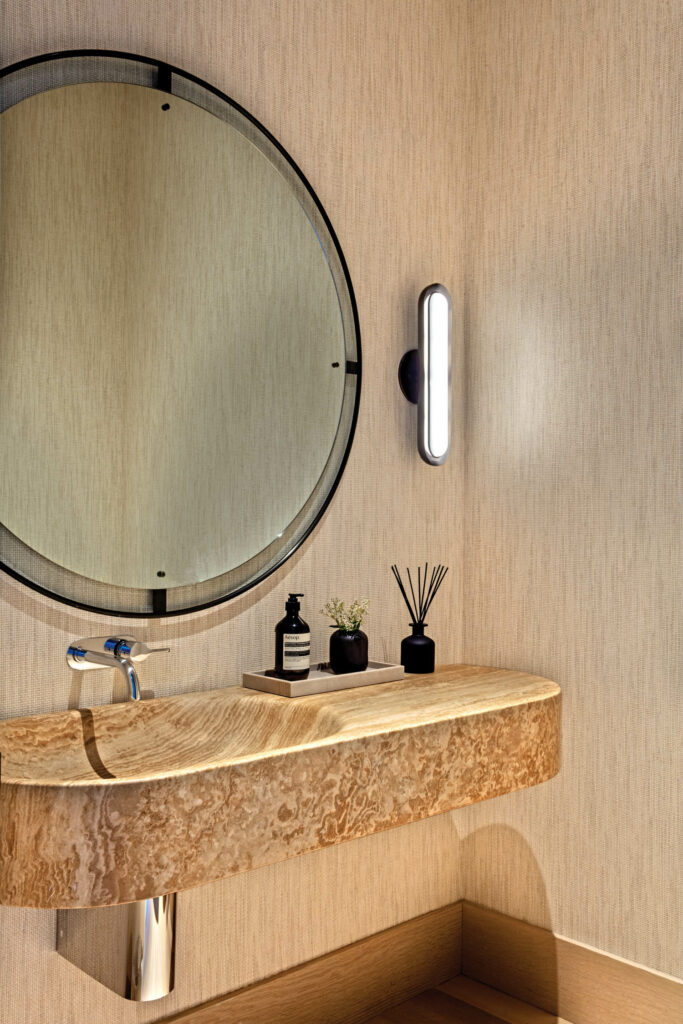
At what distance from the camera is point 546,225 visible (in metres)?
2.09

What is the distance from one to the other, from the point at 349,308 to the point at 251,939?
54.9 inches

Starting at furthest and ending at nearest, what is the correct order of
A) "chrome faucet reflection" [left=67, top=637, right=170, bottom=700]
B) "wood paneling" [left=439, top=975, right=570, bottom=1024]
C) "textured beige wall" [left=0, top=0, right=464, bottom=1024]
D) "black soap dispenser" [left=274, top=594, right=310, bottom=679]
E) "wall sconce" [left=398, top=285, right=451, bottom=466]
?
"wall sconce" [left=398, top=285, right=451, bottom=466]
"wood paneling" [left=439, top=975, right=570, bottom=1024]
"black soap dispenser" [left=274, top=594, right=310, bottom=679]
"textured beige wall" [left=0, top=0, right=464, bottom=1024]
"chrome faucet reflection" [left=67, top=637, right=170, bottom=700]

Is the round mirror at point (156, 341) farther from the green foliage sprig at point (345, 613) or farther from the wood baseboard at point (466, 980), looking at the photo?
the wood baseboard at point (466, 980)

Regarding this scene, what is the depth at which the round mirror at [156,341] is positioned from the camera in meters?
1.46

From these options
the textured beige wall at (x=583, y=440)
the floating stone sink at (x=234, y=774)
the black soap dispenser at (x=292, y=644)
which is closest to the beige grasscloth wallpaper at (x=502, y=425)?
the textured beige wall at (x=583, y=440)

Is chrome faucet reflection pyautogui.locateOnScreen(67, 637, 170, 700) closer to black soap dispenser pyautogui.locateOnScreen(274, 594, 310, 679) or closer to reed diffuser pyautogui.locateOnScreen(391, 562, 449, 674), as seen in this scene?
black soap dispenser pyautogui.locateOnScreen(274, 594, 310, 679)

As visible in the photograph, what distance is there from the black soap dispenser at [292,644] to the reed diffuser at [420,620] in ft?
1.11

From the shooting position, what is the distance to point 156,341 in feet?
5.33

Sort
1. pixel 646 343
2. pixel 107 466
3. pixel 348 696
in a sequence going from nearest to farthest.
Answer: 1. pixel 107 466
2. pixel 348 696
3. pixel 646 343

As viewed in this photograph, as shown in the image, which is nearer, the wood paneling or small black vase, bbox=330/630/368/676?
small black vase, bbox=330/630/368/676

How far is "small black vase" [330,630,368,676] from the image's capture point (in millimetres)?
1764

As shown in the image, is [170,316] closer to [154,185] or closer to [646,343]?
[154,185]

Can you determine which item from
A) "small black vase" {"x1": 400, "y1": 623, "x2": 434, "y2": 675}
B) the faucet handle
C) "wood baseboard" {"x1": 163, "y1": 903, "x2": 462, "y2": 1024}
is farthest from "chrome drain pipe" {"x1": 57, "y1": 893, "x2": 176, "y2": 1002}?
"small black vase" {"x1": 400, "y1": 623, "x2": 434, "y2": 675}

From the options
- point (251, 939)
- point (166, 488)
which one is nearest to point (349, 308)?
point (166, 488)
